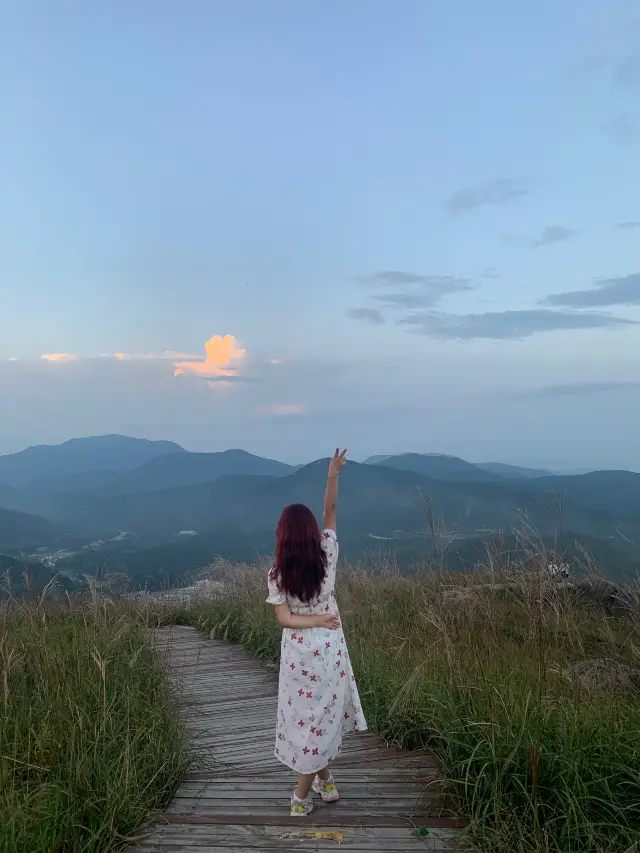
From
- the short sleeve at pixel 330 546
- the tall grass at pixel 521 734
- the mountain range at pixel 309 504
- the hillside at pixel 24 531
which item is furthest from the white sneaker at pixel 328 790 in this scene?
the hillside at pixel 24 531

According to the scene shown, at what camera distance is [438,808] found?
3.57m

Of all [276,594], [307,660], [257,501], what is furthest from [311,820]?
[257,501]

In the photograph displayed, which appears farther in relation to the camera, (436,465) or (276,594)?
(436,465)

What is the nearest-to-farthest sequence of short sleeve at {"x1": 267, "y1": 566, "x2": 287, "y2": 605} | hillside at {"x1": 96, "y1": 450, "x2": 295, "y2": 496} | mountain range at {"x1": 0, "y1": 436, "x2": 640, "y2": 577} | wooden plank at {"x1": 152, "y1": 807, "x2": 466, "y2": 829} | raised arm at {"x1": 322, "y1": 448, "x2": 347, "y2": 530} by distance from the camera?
wooden plank at {"x1": 152, "y1": 807, "x2": 466, "y2": 829}, short sleeve at {"x1": 267, "y1": 566, "x2": 287, "y2": 605}, raised arm at {"x1": 322, "y1": 448, "x2": 347, "y2": 530}, mountain range at {"x1": 0, "y1": 436, "x2": 640, "y2": 577}, hillside at {"x1": 96, "y1": 450, "x2": 295, "y2": 496}

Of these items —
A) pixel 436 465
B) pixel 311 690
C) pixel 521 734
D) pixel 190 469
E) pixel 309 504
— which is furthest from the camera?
pixel 190 469

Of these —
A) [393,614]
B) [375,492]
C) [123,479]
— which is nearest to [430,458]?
[375,492]

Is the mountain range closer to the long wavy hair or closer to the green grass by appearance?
the green grass

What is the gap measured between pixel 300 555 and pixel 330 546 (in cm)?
27

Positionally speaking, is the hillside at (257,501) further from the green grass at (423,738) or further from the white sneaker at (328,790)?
the white sneaker at (328,790)

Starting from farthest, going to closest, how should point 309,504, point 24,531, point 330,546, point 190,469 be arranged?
1. point 190,469
2. point 24,531
3. point 309,504
4. point 330,546

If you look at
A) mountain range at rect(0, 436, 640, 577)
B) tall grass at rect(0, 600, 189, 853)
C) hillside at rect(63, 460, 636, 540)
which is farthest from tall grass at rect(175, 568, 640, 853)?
hillside at rect(63, 460, 636, 540)

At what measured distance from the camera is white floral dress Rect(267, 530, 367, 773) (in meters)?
3.64

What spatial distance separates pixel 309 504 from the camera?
49938mm

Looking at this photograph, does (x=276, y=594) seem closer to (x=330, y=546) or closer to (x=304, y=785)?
(x=330, y=546)
